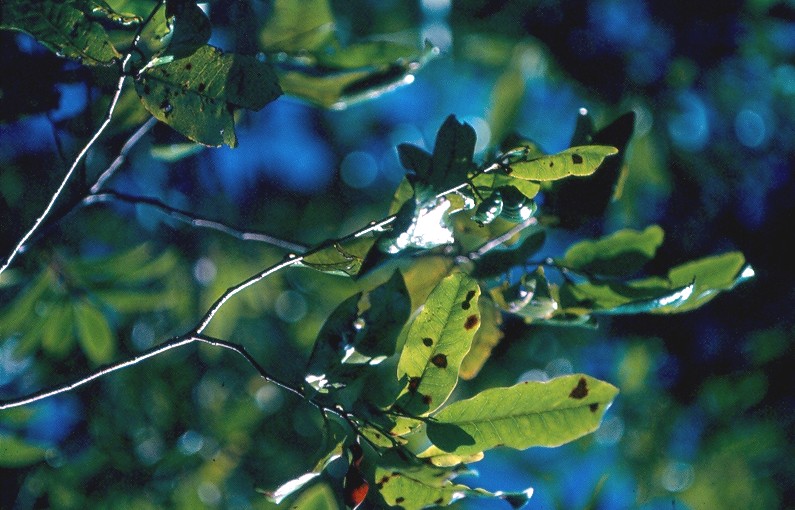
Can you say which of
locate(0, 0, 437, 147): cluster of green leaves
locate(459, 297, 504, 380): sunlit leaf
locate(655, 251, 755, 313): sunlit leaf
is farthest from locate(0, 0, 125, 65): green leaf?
locate(655, 251, 755, 313): sunlit leaf

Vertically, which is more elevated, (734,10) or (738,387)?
(734,10)

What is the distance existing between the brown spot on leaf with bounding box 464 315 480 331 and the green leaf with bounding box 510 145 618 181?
0.18 m

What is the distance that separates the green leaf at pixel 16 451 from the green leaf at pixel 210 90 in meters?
1.03

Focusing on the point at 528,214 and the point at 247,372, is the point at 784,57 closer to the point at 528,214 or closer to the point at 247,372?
the point at 528,214

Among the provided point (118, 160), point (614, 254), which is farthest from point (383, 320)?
point (118, 160)

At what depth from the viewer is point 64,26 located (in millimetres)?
634

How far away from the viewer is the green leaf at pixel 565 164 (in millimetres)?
684

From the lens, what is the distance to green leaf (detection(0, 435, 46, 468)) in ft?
4.27

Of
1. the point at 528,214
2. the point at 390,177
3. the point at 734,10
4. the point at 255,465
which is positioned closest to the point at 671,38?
the point at 734,10

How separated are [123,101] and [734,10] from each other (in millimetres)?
2025

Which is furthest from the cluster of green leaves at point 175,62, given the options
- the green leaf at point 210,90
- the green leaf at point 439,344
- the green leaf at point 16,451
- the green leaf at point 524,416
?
the green leaf at point 16,451

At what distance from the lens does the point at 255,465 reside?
1.60 meters

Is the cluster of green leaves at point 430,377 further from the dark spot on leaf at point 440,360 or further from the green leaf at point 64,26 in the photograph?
the green leaf at point 64,26

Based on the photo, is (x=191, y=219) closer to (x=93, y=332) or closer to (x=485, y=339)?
(x=485, y=339)
